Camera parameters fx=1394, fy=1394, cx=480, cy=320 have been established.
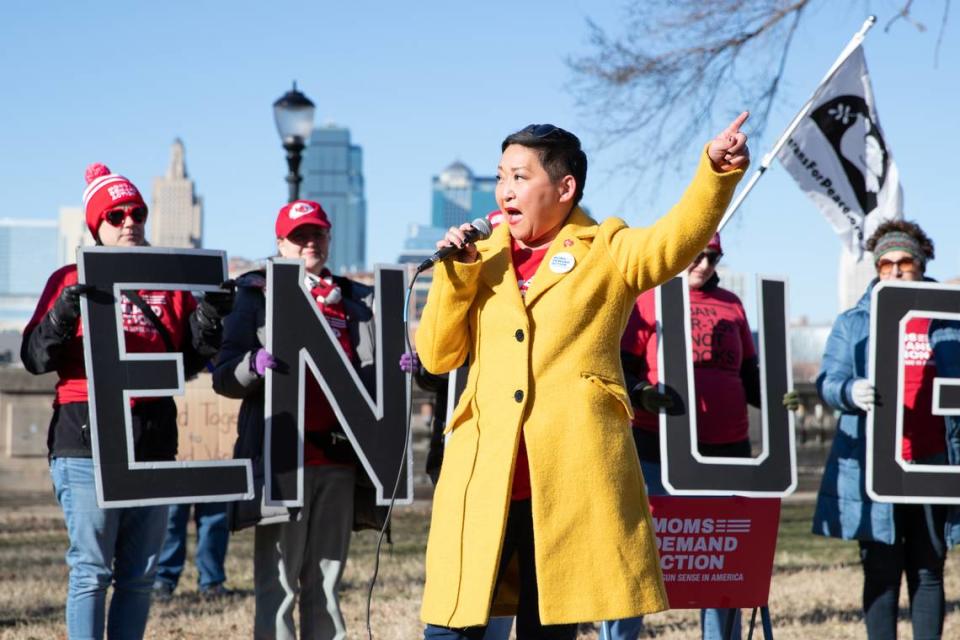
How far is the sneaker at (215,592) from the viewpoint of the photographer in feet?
29.5

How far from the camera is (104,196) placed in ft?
19.5

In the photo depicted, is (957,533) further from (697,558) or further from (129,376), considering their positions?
(129,376)

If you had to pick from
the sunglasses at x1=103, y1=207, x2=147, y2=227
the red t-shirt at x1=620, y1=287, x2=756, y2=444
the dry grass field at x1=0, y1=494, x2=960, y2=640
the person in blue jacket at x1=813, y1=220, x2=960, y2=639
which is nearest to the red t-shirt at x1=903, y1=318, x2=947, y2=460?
the person in blue jacket at x1=813, y1=220, x2=960, y2=639

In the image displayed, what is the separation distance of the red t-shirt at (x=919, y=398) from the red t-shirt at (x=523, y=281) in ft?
9.96

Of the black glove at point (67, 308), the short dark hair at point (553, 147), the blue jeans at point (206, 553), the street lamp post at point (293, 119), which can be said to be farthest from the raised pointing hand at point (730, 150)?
the street lamp post at point (293, 119)

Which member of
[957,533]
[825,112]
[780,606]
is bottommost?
[780,606]

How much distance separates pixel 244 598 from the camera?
8891mm

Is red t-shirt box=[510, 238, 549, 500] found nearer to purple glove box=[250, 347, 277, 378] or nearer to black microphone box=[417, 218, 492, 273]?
black microphone box=[417, 218, 492, 273]

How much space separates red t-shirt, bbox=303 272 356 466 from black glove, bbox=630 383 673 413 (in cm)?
135

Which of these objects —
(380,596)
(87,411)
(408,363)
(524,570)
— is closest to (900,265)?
(408,363)

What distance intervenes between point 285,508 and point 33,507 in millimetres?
9999

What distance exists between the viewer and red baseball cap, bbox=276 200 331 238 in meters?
6.37

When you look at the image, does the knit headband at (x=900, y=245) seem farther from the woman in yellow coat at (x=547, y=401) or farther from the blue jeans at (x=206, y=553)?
the blue jeans at (x=206, y=553)

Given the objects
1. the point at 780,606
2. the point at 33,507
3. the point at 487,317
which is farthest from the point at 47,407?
the point at 487,317
